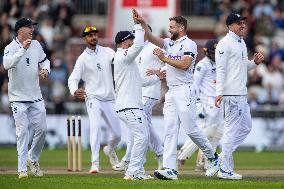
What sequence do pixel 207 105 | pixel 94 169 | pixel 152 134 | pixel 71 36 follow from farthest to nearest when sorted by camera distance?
pixel 71 36 → pixel 207 105 → pixel 152 134 → pixel 94 169

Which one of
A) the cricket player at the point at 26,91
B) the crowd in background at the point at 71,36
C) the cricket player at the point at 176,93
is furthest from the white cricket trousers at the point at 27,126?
the crowd in background at the point at 71,36

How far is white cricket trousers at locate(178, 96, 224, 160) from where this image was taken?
2231cm

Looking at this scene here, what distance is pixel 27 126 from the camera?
19.6 metres

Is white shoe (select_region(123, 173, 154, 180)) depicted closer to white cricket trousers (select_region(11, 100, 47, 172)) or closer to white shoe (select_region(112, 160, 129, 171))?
white cricket trousers (select_region(11, 100, 47, 172))

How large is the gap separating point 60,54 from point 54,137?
386 cm

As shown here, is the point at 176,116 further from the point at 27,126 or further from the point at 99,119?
the point at 99,119

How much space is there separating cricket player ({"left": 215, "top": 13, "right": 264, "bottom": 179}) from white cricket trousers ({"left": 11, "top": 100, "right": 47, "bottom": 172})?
3392 millimetres

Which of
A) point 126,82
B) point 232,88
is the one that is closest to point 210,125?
point 232,88

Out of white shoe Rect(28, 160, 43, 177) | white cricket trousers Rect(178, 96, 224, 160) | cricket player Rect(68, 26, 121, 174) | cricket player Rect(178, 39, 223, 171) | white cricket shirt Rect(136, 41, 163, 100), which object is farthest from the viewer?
white cricket trousers Rect(178, 96, 224, 160)

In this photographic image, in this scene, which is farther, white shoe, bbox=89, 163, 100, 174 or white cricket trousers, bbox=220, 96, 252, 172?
white shoe, bbox=89, 163, 100, 174

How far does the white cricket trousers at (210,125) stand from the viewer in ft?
73.2

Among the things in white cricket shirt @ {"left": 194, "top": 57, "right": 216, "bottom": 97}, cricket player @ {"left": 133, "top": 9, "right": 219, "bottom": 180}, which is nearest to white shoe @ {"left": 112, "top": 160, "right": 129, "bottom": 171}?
white cricket shirt @ {"left": 194, "top": 57, "right": 216, "bottom": 97}

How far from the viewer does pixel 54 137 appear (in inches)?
1217

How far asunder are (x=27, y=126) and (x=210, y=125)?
4.50 meters
